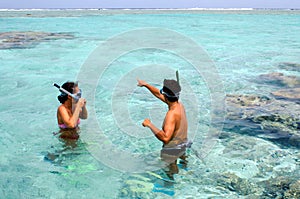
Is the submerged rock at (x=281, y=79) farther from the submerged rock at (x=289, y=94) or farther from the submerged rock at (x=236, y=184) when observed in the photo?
the submerged rock at (x=236, y=184)

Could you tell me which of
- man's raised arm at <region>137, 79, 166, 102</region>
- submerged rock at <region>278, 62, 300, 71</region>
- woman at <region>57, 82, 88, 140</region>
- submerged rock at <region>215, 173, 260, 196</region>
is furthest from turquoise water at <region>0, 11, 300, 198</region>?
man's raised arm at <region>137, 79, 166, 102</region>

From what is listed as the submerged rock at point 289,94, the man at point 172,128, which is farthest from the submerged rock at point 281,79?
the man at point 172,128

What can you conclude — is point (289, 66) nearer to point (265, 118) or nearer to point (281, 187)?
point (265, 118)

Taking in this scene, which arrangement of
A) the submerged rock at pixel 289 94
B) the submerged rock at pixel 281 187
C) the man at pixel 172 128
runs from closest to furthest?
1. the man at pixel 172 128
2. the submerged rock at pixel 281 187
3. the submerged rock at pixel 289 94

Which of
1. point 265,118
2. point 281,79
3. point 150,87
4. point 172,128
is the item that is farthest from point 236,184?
point 281,79

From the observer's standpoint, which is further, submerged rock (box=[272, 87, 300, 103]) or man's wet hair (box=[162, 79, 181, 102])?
submerged rock (box=[272, 87, 300, 103])

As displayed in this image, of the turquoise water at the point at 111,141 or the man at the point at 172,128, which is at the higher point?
the man at the point at 172,128

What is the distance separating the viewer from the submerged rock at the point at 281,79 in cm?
997

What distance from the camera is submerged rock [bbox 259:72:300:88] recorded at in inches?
393

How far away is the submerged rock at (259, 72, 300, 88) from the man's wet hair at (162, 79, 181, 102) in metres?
7.17

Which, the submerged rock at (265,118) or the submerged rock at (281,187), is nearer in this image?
the submerged rock at (281,187)

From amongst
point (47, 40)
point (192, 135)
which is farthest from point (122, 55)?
point (192, 135)

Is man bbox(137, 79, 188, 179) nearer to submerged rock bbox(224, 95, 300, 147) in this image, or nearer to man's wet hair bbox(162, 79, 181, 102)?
man's wet hair bbox(162, 79, 181, 102)

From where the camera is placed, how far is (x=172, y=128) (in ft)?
12.7
